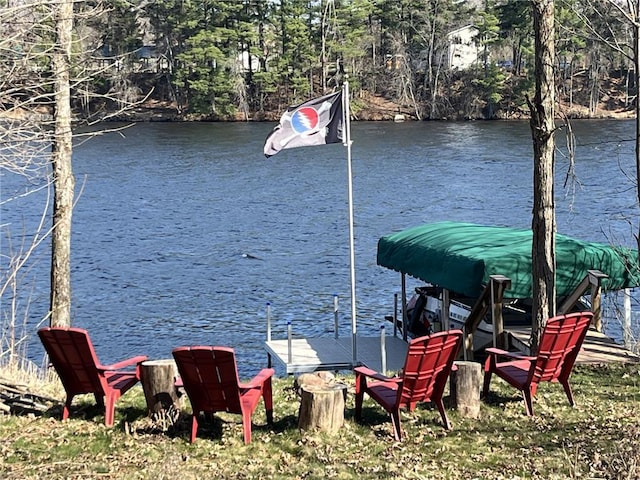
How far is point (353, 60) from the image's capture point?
75.9m

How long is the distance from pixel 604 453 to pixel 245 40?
224 ft

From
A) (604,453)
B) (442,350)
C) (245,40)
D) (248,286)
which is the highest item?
(245,40)

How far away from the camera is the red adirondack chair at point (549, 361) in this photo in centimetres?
870

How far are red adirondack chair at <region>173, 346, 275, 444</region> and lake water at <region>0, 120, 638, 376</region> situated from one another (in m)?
4.52

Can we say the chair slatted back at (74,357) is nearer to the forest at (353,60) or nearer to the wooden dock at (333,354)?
the wooden dock at (333,354)

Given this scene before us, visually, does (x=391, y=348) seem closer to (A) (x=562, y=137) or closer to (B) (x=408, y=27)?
(A) (x=562, y=137)

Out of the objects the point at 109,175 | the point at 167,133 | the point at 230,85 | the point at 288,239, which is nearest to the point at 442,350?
the point at 288,239

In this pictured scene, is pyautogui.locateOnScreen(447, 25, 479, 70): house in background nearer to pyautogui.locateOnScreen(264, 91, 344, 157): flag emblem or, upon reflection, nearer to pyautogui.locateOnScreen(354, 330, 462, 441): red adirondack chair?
pyautogui.locateOnScreen(264, 91, 344, 157): flag emblem

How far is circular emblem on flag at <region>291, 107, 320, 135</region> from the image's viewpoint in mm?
12281

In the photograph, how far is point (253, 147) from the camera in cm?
5325

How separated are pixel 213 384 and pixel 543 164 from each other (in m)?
4.63

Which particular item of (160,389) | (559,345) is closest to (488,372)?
(559,345)

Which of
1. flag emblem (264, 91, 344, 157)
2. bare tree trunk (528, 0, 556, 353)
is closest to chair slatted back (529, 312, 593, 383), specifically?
bare tree trunk (528, 0, 556, 353)

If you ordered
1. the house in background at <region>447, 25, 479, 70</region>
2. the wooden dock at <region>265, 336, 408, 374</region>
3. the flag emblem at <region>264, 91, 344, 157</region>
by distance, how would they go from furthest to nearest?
the house in background at <region>447, 25, 479, 70</region> → the wooden dock at <region>265, 336, 408, 374</region> → the flag emblem at <region>264, 91, 344, 157</region>
